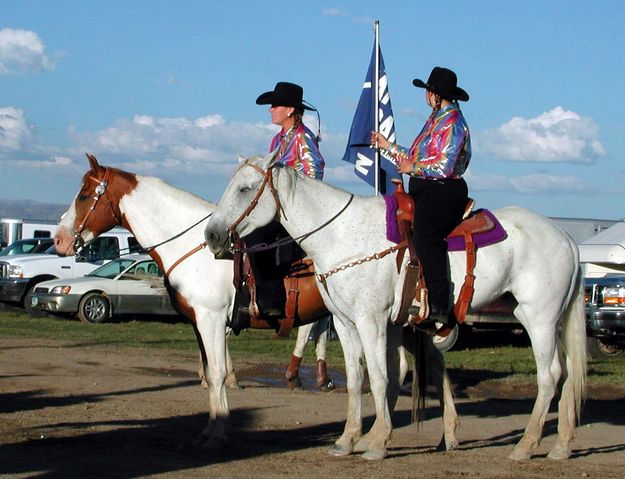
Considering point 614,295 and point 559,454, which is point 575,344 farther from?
point 614,295

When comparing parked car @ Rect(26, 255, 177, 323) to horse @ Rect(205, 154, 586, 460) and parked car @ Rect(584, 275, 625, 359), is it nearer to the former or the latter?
parked car @ Rect(584, 275, 625, 359)

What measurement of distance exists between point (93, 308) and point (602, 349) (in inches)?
488

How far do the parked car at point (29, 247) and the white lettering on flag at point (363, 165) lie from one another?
1570 centimetres

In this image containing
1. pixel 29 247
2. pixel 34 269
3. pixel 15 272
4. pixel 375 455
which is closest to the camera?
pixel 375 455

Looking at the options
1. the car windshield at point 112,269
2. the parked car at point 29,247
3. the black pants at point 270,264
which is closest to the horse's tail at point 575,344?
the black pants at point 270,264

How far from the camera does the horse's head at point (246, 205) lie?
8938 millimetres

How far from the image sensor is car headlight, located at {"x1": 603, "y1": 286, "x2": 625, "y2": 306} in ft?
60.4

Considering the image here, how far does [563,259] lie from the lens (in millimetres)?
9422

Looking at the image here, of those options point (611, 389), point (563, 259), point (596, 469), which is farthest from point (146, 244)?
point (611, 389)

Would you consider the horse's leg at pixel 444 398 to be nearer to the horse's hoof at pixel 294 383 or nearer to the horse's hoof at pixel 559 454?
the horse's hoof at pixel 559 454

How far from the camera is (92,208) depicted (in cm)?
1041

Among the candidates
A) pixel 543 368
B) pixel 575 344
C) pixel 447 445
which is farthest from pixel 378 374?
pixel 575 344

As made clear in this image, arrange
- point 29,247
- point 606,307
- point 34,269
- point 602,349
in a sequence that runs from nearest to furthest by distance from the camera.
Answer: point 606,307, point 602,349, point 34,269, point 29,247

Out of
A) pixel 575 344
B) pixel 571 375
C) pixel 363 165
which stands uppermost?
pixel 363 165
